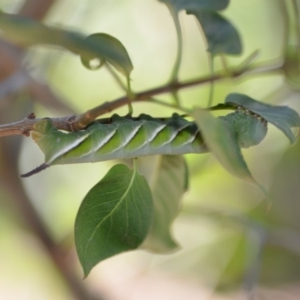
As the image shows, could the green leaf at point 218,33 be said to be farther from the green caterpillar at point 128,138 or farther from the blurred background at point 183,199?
the blurred background at point 183,199

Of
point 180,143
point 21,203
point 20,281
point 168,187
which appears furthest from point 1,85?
point 20,281

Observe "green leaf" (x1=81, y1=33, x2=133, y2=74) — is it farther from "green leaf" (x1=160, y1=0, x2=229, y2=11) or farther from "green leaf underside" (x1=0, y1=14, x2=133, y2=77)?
"green leaf" (x1=160, y1=0, x2=229, y2=11)

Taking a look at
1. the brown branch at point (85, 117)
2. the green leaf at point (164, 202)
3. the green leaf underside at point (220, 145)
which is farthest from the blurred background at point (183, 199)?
the green leaf underside at point (220, 145)

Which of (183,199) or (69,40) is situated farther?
(183,199)

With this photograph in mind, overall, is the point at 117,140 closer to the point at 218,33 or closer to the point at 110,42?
the point at 110,42

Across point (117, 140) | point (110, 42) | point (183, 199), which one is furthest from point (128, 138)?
point (183, 199)

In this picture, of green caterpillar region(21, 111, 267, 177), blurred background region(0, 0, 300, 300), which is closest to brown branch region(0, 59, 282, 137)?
green caterpillar region(21, 111, 267, 177)

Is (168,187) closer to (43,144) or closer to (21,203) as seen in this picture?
(43,144)
